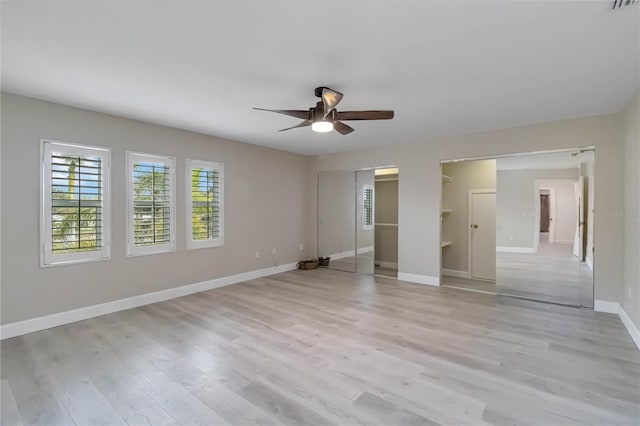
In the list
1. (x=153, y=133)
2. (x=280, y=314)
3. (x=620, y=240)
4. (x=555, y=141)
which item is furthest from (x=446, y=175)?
(x=153, y=133)

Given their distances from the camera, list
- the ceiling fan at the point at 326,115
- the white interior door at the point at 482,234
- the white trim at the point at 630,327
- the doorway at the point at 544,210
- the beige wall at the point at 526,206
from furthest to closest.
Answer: the white interior door at the point at 482,234, the doorway at the point at 544,210, the beige wall at the point at 526,206, the white trim at the point at 630,327, the ceiling fan at the point at 326,115

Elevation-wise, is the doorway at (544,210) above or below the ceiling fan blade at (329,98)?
below

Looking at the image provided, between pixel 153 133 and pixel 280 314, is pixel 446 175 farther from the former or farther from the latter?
pixel 153 133

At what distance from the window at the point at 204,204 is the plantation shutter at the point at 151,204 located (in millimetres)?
339

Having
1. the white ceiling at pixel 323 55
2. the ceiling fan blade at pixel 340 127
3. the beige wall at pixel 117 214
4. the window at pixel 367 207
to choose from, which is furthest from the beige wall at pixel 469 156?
the ceiling fan blade at pixel 340 127

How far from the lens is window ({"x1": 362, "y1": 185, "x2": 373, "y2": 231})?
6426mm

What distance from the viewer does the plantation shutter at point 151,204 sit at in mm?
4184

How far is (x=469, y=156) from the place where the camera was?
492 centimetres

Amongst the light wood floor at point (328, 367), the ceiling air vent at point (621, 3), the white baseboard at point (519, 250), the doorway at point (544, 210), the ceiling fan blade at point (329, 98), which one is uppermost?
the ceiling air vent at point (621, 3)

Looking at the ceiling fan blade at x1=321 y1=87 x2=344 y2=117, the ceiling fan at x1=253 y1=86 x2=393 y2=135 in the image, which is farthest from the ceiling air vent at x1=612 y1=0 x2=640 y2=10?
the ceiling fan blade at x1=321 y1=87 x2=344 y2=117

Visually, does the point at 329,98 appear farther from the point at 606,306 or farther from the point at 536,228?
the point at 606,306

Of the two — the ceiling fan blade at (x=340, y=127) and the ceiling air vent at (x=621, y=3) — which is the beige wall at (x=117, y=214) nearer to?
the ceiling fan blade at (x=340, y=127)

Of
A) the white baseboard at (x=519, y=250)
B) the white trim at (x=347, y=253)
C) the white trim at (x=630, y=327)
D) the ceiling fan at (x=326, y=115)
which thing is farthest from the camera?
the white trim at (x=347, y=253)

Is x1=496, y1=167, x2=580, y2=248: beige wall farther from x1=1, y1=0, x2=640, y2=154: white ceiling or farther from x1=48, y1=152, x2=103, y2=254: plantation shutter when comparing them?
x1=48, y1=152, x2=103, y2=254: plantation shutter
